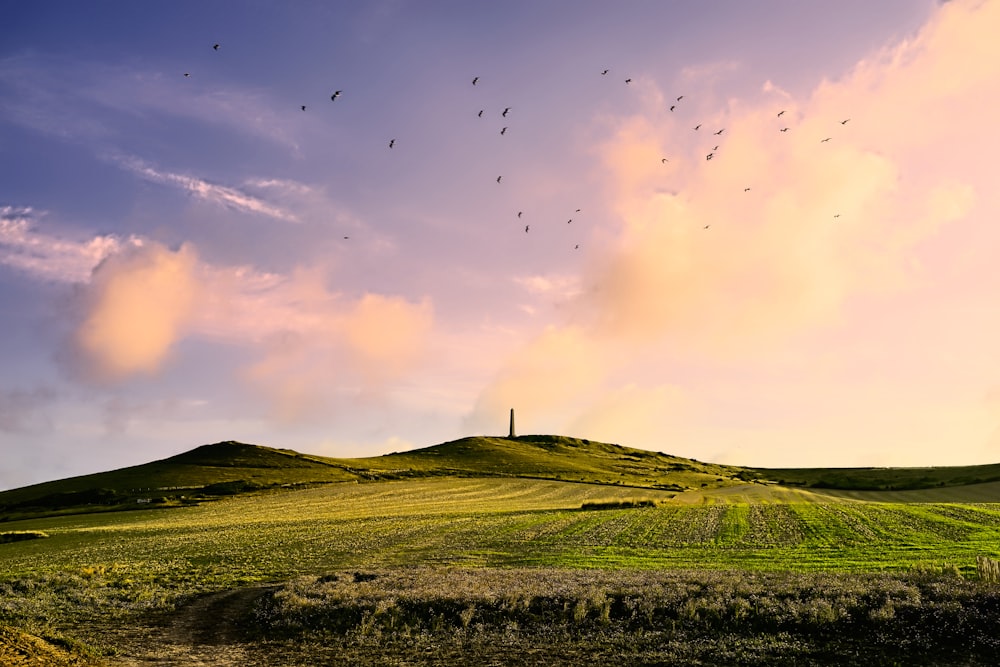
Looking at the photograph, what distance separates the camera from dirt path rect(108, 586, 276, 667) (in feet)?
81.0

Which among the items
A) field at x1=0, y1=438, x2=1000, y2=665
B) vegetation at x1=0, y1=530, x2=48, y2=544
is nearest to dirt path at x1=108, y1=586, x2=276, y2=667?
field at x1=0, y1=438, x2=1000, y2=665

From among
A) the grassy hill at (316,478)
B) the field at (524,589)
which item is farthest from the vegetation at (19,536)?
the grassy hill at (316,478)

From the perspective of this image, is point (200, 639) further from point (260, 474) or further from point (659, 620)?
point (260, 474)

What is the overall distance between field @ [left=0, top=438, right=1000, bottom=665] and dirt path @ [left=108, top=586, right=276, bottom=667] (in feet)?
0.47

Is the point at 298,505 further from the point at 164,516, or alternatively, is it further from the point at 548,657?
the point at 548,657

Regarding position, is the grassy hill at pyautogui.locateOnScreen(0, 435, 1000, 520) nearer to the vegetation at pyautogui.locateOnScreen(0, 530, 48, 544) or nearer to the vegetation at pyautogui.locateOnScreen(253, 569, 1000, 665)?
the vegetation at pyautogui.locateOnScreen(0, 530, 48, 544)

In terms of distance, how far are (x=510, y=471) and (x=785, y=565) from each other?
117245 mm

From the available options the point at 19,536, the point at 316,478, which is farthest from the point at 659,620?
the point at 316,478

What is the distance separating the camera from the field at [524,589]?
2408 cm

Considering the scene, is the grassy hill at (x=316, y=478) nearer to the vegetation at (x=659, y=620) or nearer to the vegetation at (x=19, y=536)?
the vegetation at (x=19, y=536)

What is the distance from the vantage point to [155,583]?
133ft

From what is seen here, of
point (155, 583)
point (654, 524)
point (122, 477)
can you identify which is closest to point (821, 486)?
point (654, 524)

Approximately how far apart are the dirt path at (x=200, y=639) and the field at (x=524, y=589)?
142 mm

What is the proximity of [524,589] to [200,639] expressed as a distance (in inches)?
545
